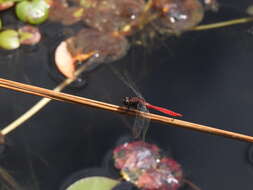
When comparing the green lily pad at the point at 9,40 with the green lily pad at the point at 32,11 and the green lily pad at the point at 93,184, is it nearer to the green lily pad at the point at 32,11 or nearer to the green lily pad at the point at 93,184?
the green lily pad at the point at 32,11

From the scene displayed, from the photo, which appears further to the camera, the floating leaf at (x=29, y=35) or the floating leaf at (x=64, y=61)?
the floating leaf at (x=29, y=35)

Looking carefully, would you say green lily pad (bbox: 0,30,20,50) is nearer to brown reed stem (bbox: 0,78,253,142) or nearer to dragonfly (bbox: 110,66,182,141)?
dragonfly (bbox: 110,66,182,141)

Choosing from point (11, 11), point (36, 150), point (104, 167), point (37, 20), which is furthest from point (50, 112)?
point (11, 11)

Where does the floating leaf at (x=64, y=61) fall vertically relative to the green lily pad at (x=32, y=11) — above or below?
below

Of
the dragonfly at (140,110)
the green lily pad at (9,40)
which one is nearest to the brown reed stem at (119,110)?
the dragonfly at (140,110)

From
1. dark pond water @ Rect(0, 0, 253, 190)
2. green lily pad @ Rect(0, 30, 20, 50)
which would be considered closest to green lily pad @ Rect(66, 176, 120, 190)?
dark pond water @ Rect(0, 0, 253, 190)

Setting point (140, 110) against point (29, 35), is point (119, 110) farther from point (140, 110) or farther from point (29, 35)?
point (29, 35)

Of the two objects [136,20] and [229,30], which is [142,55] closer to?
[136,20]

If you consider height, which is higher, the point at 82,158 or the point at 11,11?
the point at 11,11

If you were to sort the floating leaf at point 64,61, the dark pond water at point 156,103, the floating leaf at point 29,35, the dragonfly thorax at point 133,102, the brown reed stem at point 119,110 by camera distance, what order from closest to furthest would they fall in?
the brown reed stem at point 119,110 → the dragonfly thorax at point 133,102 → the dark pond water at point 156,103 → the floating leaf at point 64,61 → the floating leaf at point 29,35
